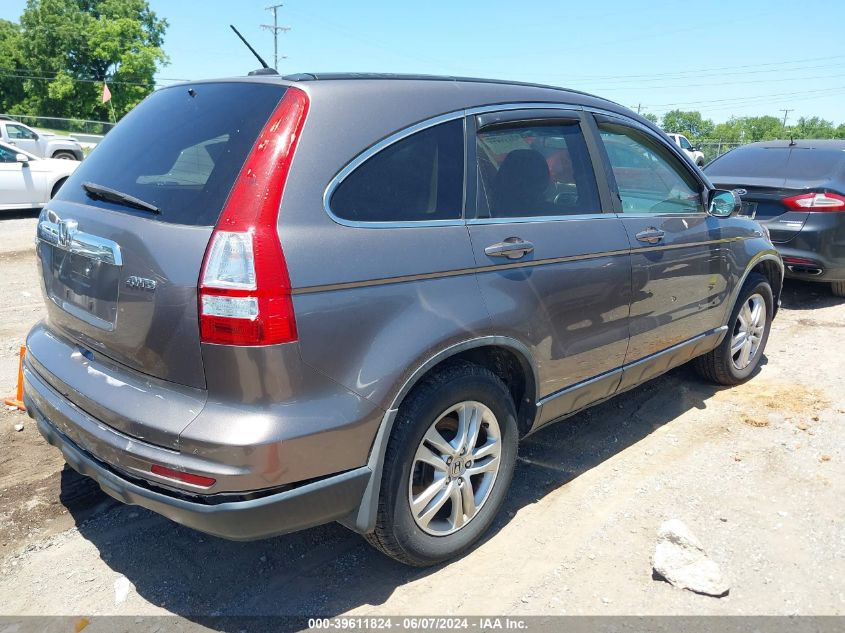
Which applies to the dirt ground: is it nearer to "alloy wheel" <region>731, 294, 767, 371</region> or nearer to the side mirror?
"alloy wheel" <region>731, 294, 767, 371</region>

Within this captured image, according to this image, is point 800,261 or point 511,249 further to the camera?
point 800,261

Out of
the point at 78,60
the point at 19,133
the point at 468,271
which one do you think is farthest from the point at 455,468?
the point at 78,60

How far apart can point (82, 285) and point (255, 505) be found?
1.09 m

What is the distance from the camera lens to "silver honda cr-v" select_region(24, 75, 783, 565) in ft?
6.98

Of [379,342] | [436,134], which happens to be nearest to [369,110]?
[436,134]

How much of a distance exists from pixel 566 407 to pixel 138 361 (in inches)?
77.8

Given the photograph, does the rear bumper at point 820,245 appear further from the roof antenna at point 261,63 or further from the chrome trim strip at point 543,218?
the roof antenna at point 261,63

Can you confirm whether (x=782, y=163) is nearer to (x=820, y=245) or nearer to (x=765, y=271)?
(x=820, y=245)

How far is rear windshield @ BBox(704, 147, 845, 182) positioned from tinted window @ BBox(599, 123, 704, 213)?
12.2ft

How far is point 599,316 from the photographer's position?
129 inches

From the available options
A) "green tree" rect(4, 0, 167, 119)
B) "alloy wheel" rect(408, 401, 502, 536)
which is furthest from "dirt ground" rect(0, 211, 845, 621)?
"green tree" rect(4, 0, 167, 119)

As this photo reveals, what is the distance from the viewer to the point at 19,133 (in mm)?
21594

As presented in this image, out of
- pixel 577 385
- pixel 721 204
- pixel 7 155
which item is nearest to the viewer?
pixel 577 385

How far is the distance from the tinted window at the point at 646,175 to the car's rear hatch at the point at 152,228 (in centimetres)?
196
